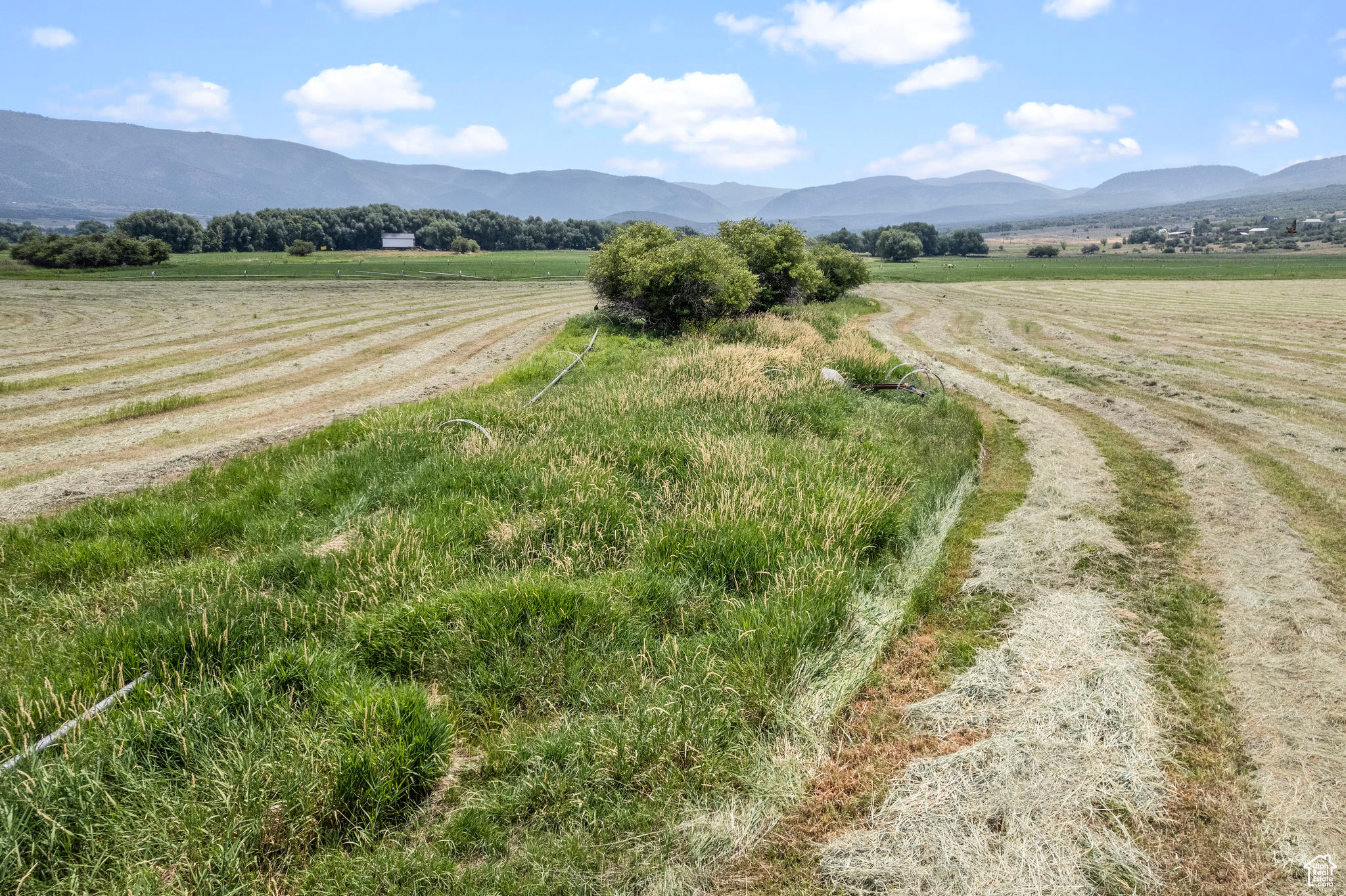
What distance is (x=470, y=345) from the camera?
27.9 meters

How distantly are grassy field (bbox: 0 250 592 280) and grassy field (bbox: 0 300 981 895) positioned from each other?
5994cm

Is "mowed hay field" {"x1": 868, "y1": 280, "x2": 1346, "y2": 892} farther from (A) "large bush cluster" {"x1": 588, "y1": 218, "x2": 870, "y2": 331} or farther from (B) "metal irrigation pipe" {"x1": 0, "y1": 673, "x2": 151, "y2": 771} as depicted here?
(A) "large bush cluster" {"x1": 588, "y1": 218, "x2": 870, "y2": 331}

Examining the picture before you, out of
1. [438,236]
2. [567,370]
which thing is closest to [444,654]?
[567,370]

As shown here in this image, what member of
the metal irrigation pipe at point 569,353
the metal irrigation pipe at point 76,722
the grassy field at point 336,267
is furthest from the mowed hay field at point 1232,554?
the grassy field at point 336,267

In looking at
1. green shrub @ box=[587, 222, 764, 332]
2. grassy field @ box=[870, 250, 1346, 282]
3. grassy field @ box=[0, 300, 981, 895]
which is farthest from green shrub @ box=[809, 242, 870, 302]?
Result: grassy field @ box=[0, 300, 981, 895]

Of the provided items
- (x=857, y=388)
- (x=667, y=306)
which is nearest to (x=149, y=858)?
(x=857, y=388)

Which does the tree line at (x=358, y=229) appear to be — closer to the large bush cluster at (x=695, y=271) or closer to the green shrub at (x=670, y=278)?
the large bush cluster at (x=695, y=271)

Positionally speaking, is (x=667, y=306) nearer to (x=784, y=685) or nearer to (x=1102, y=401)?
(x=1102, y=401)

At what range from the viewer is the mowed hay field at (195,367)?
13.0 meters

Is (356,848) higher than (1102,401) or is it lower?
lower

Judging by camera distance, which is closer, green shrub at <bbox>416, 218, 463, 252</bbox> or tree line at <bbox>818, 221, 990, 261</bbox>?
tree line at <bbox>818, 221, 990, 261</bbox>

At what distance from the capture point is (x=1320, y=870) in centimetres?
382

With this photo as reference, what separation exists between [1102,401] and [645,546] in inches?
619

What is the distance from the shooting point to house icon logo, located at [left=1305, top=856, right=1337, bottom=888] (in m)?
3.77
